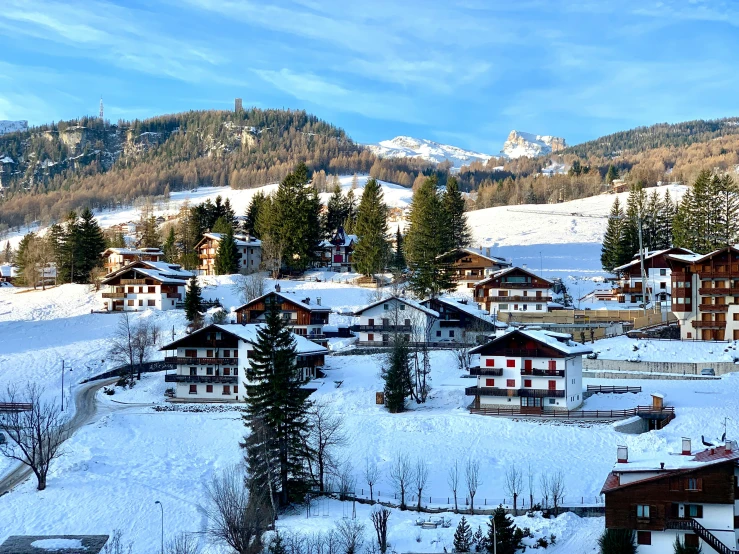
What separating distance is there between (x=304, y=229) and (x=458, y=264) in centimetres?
1858

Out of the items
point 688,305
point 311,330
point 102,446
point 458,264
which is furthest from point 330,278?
point 102,446

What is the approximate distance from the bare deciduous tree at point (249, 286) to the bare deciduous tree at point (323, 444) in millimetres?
31676

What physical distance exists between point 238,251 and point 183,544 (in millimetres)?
66250

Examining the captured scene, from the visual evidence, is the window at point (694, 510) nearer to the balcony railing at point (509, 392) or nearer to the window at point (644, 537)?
the window at point (644, 537)

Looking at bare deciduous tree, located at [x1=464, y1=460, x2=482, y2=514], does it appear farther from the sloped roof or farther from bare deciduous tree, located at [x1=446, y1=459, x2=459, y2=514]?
Answer: the sloped roof

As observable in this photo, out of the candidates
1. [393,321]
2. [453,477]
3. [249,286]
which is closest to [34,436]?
[453,477]

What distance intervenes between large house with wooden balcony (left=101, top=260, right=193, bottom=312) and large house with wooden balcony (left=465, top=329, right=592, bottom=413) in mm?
42603

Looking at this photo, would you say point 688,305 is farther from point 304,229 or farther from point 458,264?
point 304,229

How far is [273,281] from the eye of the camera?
300 ft

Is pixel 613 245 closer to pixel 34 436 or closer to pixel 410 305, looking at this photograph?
pixel 410 305

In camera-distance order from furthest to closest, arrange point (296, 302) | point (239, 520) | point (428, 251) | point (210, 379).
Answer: point (428, 251), point (296, 302), point (210, 379), point (239, 520)

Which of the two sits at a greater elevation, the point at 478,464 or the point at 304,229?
the point at 304,229

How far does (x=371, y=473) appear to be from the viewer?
44344 millimetres

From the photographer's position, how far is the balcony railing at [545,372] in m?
52.5
